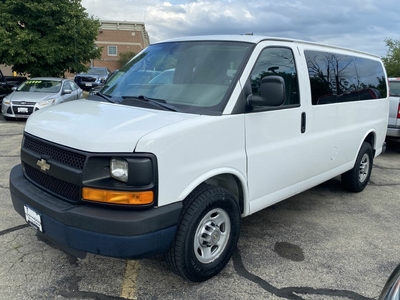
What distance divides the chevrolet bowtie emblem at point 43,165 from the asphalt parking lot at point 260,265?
37.6 inches

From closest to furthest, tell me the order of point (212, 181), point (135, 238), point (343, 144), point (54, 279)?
point (135, 238), point (54, 279), point (212, 181), point (343, 144)

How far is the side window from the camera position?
138 inches

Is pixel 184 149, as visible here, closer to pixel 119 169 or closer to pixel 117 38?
pixel 119 169

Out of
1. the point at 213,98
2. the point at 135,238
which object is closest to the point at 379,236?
the point at 213,98

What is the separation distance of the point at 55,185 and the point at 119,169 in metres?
0.68

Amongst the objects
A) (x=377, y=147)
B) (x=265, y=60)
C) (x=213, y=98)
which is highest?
(x=265, y=60)

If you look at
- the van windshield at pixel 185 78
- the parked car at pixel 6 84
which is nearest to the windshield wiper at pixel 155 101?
the van windshield at pixel 185 78

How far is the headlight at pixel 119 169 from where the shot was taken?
261 cm

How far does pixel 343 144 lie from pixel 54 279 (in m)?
3.67

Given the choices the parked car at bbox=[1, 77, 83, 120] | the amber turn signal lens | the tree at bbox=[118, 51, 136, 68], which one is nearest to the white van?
the amber turn signal lens

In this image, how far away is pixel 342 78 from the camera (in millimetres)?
4840

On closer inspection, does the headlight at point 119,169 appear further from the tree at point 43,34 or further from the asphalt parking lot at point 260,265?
the tree at point 43,34

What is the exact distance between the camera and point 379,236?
4.26m

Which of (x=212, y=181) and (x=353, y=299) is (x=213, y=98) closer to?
(x=212, y=181)
